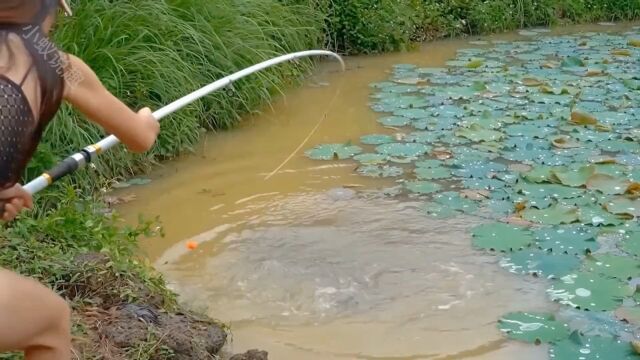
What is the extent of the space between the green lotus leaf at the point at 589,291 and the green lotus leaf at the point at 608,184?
1.09 m

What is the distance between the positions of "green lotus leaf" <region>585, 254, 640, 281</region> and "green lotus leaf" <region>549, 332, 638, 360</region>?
0.55 meters

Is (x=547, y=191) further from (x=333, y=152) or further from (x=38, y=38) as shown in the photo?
(x=38, y=38)

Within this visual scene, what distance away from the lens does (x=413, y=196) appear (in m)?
4.63

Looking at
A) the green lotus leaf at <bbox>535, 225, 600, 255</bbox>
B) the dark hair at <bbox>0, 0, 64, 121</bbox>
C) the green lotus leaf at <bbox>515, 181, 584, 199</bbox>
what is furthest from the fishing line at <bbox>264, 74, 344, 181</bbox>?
the dark hair at <bbox>0, 0, 64, 121</bbox>

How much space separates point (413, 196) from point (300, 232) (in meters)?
0.75

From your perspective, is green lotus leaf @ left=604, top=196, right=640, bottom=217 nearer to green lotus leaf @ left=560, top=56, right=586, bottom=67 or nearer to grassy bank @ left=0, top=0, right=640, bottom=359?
grassy bank @ left=0, top=0, right=640, bottom=359

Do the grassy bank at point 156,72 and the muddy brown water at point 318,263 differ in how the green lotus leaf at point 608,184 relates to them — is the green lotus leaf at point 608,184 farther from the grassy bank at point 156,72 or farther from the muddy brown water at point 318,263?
the grassy bank at point 156,72

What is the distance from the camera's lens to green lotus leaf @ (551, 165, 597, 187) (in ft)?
15.4

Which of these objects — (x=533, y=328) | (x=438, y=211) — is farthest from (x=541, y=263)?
(x=438, y=211)

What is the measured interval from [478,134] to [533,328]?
2.50 meters

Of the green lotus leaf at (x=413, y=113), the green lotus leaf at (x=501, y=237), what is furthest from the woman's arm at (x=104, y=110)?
the green lotus leaf at (x=413, y=113)

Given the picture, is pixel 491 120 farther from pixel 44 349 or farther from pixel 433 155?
pixel 44 349

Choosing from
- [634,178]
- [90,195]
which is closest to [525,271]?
[634,178]

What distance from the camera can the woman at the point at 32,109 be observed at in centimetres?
157
